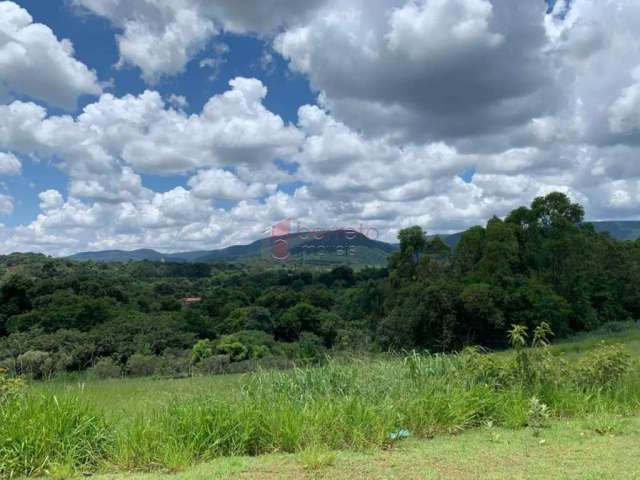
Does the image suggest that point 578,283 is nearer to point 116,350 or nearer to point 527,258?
point 527,258

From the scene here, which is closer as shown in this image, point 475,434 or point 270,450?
point 270,450

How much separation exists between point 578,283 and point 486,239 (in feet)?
23.2

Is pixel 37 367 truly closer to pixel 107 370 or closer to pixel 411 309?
pixel 107 370

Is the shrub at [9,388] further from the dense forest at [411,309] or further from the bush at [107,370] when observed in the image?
the bush at [107,370]

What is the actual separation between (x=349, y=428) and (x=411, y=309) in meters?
29.6

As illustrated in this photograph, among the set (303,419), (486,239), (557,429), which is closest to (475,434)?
(557,429)

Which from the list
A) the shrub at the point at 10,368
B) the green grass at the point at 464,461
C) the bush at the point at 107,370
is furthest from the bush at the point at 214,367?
the green grass at the point at 464,461

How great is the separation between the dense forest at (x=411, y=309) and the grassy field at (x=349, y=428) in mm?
14279

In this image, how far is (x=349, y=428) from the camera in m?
5.45

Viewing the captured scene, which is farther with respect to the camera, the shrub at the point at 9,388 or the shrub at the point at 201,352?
the shrub at the point at 201,352

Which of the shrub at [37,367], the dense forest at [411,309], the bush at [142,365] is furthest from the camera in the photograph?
the dense forest at [411,309]

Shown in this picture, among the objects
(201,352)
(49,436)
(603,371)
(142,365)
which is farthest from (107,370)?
(603,371)

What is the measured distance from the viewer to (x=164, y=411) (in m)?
5.75

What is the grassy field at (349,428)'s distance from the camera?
4.71m
